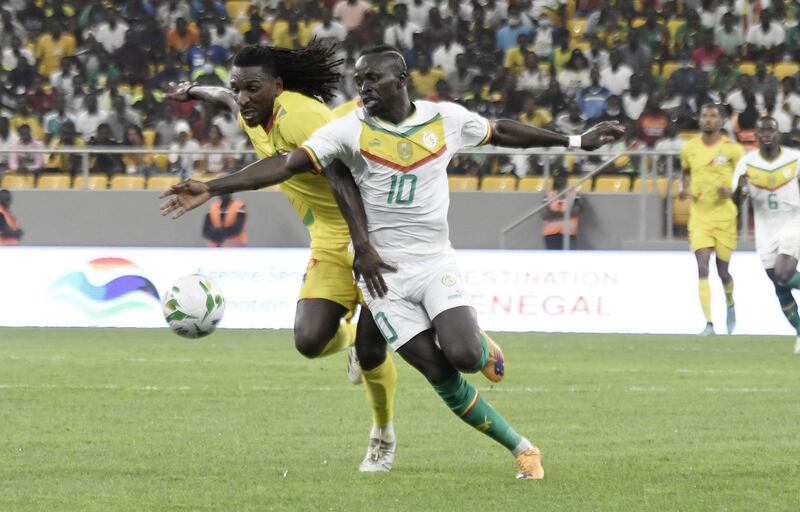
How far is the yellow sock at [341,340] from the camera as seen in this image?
834cm

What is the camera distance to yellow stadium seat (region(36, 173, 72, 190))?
21172 mm

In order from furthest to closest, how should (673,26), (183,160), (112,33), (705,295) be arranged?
(112,33)
(673,26)
(183,160)
(705,295)

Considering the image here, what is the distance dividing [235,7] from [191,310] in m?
18.7

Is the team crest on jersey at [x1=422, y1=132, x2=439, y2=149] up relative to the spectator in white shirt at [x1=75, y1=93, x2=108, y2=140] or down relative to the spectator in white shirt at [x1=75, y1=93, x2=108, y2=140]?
up

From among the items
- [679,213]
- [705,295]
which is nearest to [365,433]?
[705,295]

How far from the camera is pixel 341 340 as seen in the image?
8570 millimetres

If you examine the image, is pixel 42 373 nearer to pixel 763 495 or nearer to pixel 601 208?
pixel 763 495

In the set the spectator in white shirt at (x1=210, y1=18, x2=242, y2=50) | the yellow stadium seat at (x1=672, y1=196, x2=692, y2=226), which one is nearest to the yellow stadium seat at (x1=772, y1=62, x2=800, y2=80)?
the yellow stadium seat at (x1=672, y1=196, x2=692, y2=226)

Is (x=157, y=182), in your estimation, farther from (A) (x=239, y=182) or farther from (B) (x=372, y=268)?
(A) (x=239, y=182)

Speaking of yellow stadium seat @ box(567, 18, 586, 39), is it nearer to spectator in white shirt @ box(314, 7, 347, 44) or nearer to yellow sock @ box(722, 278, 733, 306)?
spectator in white shirt @ box(314, 7, 347, 44)

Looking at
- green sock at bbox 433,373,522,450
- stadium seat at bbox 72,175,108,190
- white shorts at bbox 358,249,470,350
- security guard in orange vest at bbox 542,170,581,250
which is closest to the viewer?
white shorts at bbox 358,249,470,350

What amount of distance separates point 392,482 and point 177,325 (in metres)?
2.17

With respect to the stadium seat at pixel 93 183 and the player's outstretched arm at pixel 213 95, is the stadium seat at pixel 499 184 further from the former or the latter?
the player's outstretched arm at pixel 213 95

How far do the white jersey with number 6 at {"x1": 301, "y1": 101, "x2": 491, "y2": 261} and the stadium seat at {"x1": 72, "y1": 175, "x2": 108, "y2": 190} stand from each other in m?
14.5
